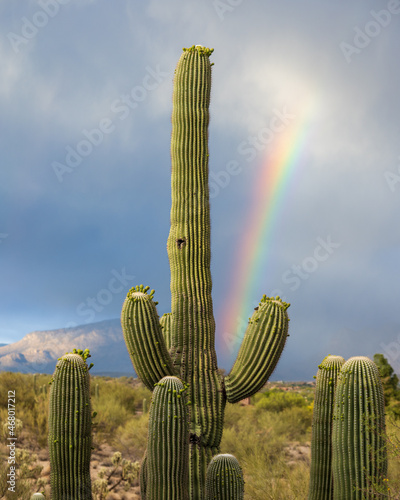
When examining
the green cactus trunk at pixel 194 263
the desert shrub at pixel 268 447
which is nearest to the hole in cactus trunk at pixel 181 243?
the green cactus trunk at pixel 194 263

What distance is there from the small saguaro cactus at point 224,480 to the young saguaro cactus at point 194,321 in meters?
0.54

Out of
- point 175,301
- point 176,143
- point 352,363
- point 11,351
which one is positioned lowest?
point 352,363

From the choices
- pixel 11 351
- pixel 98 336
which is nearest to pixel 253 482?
pixel 11 351

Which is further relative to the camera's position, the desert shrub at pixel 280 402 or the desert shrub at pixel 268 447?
the desert shrub at pixel 280 402

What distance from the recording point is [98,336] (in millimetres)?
146875

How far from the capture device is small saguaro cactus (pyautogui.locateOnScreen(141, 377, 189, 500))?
5.69 meters

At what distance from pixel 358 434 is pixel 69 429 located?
3.34 metres

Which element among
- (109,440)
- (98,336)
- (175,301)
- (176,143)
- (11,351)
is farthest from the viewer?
(98,336)

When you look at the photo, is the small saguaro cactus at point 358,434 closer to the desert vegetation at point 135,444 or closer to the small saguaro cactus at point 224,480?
the desert vegetation at point 135,444

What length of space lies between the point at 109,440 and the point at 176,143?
826cm

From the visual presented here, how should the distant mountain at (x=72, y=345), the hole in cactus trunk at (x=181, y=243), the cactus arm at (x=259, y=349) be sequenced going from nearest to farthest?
1. the cactus arm at (x=259, y=349)
2. the hole in cactus trunk at (x=181, y=243)
3. the distant mountain at (x=72, y=345)

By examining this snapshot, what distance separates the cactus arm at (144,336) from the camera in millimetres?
6742

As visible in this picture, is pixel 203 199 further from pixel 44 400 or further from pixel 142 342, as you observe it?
pixel 44 400

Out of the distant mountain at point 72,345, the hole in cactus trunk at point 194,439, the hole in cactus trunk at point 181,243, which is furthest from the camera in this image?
the distant mountain at point 72,345
